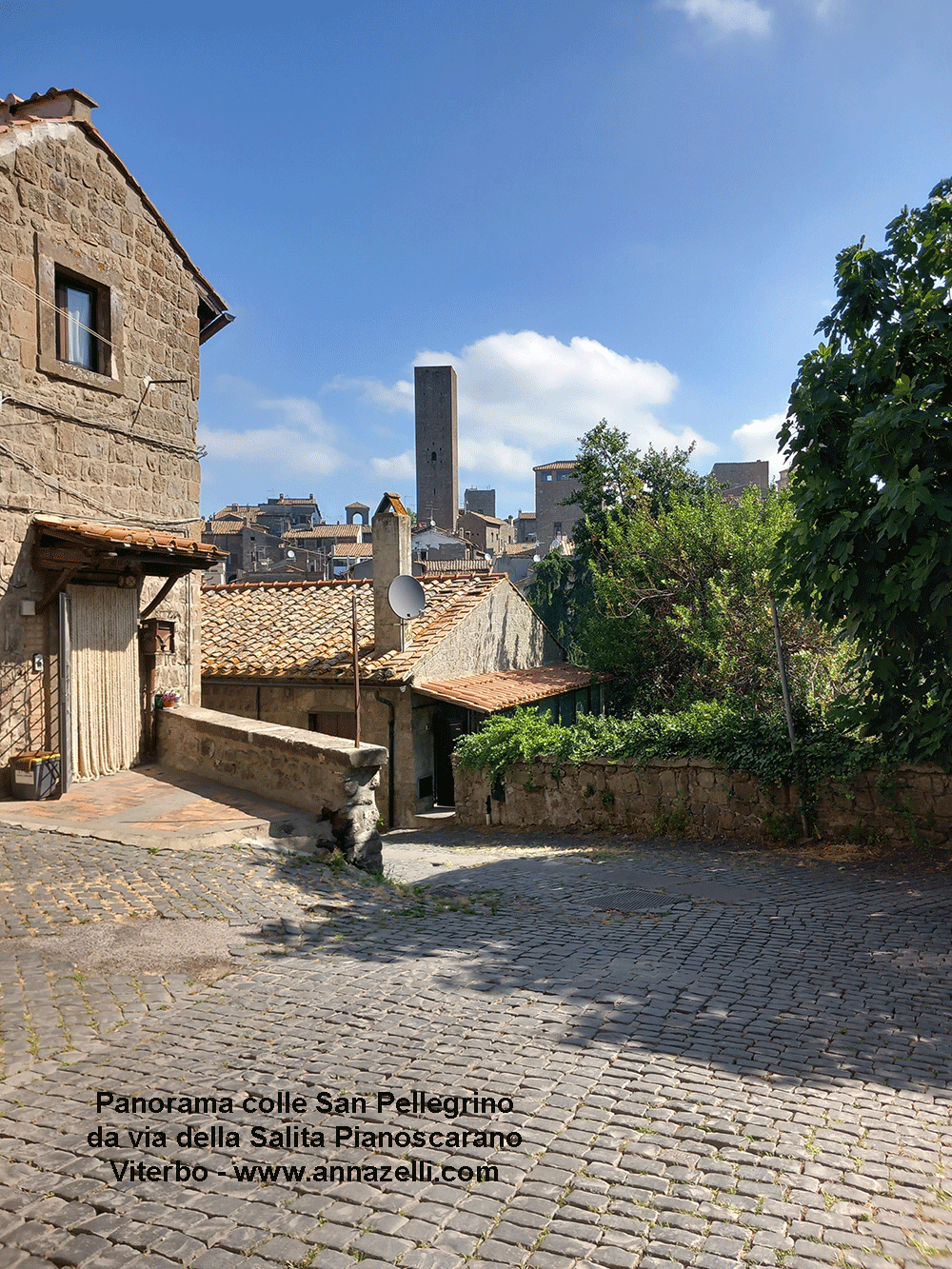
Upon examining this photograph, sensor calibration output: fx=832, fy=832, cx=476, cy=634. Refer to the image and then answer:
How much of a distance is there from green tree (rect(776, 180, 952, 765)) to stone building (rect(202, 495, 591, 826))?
7.29 m

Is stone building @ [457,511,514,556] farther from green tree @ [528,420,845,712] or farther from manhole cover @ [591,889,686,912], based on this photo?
manhole cover @ [591,889,686,912]

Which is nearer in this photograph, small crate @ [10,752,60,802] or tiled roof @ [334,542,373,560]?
small crate @ [10,752,60,802]

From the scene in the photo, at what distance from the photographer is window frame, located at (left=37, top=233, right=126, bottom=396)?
30.9ft

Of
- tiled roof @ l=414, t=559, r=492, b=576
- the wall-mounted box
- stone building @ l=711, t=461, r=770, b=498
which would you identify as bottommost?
the wall-mounted box

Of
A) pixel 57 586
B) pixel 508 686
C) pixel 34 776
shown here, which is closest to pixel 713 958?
pixel 34 776

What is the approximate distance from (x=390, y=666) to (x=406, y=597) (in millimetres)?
1407

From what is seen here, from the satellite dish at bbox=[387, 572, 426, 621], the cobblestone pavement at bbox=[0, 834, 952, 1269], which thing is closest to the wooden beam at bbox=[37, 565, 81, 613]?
the cobblestone pavement at bbox=[0, 834, 952, 1269]

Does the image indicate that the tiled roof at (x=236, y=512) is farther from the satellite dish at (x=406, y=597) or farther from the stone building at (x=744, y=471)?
the satellite dish at (x=406, y=597)

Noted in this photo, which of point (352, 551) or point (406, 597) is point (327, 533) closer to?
point (352, 551)

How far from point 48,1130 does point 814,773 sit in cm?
919

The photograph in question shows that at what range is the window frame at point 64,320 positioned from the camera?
941 cm

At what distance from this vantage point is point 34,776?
8656 mm

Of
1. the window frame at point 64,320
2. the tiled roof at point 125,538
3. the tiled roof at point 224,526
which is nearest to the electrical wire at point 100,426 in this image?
the window frame at point 64,320

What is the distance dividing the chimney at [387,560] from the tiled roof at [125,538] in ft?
19.0
